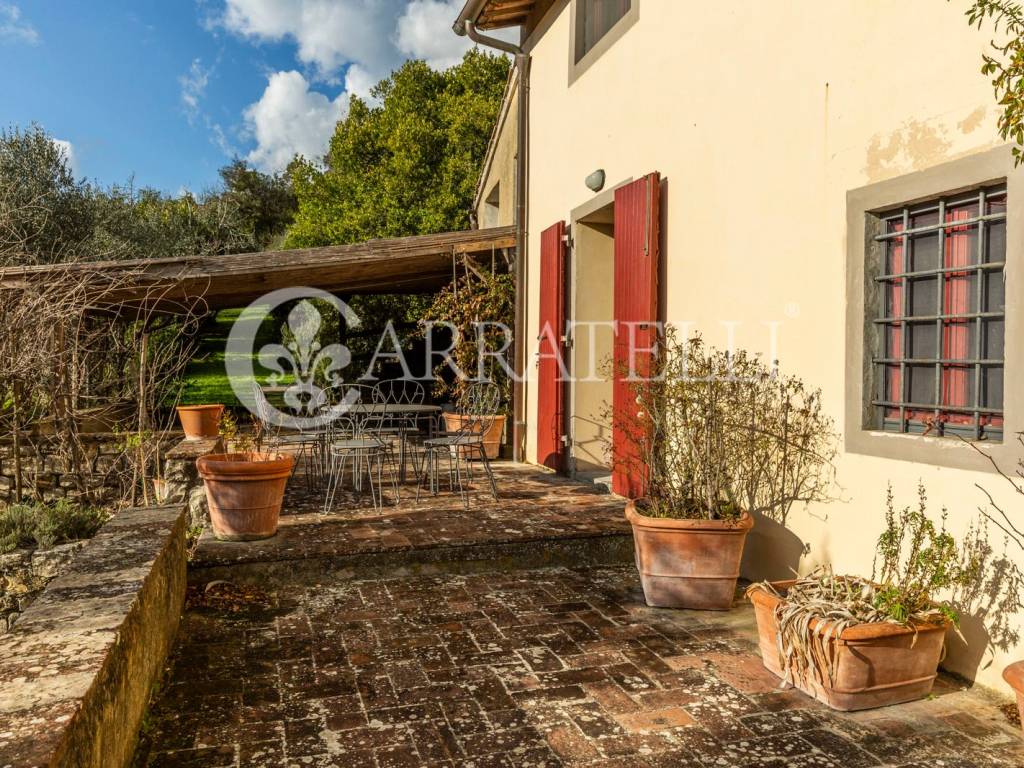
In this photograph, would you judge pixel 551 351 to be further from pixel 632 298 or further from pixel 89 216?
pixel 89 216

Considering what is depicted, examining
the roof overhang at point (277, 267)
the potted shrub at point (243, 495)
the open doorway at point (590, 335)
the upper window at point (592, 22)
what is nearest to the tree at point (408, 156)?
the roof overhang at point (277, 267)

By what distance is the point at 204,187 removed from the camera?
26.0m

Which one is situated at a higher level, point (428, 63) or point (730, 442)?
point (428, 63)

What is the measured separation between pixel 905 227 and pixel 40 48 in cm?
2232

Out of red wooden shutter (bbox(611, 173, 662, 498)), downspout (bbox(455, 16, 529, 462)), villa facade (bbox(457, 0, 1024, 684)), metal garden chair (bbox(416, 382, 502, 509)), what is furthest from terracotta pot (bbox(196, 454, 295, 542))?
downspout (bbox(455, 16, 529, 462))

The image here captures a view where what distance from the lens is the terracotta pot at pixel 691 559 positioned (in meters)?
3.70

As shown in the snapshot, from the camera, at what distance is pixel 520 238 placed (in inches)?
330

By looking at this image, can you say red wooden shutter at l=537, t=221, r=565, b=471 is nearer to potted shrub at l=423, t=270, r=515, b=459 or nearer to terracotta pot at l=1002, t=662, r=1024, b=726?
potted shrub at l=423, t=270, r=515, b=459

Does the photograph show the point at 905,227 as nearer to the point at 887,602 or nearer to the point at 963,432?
the point at 963,432

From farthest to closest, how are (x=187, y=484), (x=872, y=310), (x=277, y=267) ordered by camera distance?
1. (x=277, y=267)
2. (x=187, y=484)
3. (x=872, y=310)

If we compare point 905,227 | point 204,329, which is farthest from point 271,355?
point 905,227

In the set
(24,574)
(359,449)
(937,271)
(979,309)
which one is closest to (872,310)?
(937,271)

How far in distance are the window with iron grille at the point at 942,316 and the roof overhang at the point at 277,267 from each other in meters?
5.41

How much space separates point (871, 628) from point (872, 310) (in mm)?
1459
